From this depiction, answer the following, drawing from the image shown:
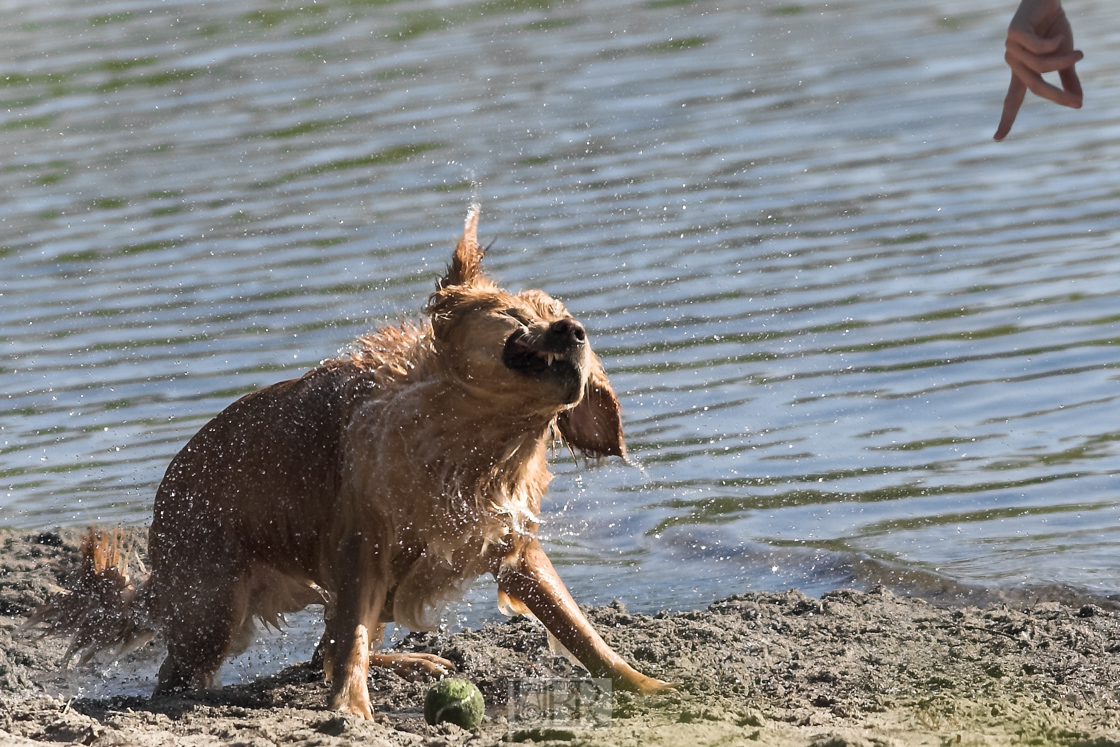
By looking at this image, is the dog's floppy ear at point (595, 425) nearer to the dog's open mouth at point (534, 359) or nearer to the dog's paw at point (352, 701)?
the dog's open mouth at point (534, 359)

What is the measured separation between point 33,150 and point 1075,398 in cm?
1074

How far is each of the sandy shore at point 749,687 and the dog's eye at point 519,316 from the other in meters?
1.26

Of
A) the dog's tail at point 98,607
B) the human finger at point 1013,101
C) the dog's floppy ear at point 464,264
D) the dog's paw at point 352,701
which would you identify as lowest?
the dog's paw at point 352,701

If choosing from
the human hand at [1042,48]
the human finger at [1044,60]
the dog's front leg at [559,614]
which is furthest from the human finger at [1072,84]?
the dog's front leg at [559,614]

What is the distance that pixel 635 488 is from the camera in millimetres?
8180

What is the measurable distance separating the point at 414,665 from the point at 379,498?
3.35 ft

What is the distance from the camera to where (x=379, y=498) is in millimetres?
5352

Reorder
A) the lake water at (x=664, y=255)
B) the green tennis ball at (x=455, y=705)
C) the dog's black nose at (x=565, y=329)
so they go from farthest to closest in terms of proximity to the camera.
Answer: the lake water at (x=664, y=255) → the green tennis ball at (x=455, y=705) → the dog's black nose at (x=565, y=329)

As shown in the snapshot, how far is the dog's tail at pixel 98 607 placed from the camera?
20.1 feet

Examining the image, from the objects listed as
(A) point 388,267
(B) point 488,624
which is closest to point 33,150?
(A) point 388,267

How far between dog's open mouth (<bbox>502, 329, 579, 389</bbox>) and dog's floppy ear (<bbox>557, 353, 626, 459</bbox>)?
28.9 inches

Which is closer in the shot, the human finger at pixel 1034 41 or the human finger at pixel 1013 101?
the human finger at pixel 1034 41

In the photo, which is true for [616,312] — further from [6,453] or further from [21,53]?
[21,53]

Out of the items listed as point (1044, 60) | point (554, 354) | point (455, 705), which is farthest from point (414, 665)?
point (1044, 60)
